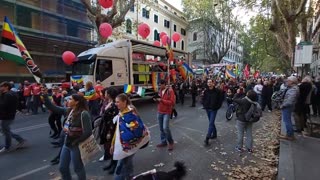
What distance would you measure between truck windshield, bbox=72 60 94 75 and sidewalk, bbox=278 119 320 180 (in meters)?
9.67

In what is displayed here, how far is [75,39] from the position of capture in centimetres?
2600

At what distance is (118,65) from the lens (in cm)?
1525

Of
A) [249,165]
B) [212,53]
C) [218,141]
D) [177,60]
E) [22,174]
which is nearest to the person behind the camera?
[22,174]

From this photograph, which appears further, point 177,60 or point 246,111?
point 177,60

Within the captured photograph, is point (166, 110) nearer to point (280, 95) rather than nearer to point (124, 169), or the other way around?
point (124, 169)

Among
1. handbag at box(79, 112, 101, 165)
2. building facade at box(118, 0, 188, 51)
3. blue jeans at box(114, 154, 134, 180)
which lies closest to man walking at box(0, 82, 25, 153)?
handbag at box(79, 112, 101, 165)

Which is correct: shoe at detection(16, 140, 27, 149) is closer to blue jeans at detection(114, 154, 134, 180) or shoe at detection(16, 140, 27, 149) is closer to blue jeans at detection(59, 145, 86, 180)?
blue jeans at detection(59, 145, 86, 180)

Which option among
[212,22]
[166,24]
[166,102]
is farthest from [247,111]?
[166,24]

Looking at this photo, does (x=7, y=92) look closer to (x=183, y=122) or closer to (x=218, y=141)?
(x=218, y=141)

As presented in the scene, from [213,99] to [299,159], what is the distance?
248cm

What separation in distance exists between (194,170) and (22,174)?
3.20 metres

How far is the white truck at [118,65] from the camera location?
14.5m

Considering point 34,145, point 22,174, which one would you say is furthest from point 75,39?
point 22,174

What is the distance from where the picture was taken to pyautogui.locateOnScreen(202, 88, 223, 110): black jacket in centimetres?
780
